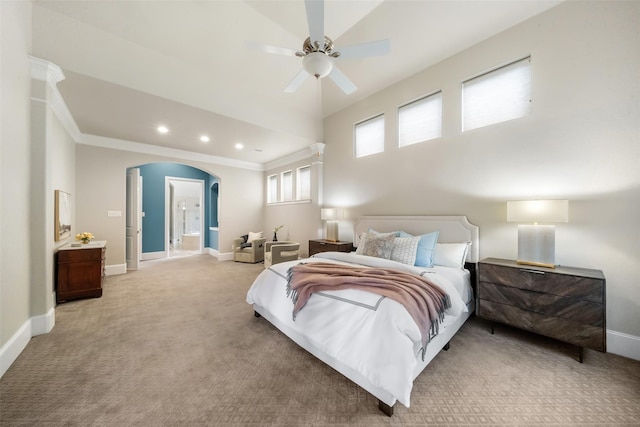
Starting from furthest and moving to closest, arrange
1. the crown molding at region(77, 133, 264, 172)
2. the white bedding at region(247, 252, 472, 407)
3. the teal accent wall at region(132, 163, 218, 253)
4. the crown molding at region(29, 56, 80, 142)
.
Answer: the teal accent wall at region(132, 163, 218, 253)
the crown molding at region(77, 133, 264, 172)
the crown molding at region(29, 56, 80, 142)
the white bedding at region(247, 252, 472, 407)

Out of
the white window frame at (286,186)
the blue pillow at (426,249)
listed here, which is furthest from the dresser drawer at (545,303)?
the white window frame at (286,186)

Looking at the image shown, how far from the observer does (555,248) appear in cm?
240

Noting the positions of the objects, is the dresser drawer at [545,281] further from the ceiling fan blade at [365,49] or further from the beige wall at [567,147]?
the ceiling fan blade at [365,49]

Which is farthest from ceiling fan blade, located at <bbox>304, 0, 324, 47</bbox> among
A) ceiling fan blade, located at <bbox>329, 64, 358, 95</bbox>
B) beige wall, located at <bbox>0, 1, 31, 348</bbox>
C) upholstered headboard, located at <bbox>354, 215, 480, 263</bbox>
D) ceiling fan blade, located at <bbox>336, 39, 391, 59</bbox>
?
upholstered headboard, located at <bbox>354, 215, 480, 263</bbox>

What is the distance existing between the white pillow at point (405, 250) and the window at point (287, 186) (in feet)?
12.2

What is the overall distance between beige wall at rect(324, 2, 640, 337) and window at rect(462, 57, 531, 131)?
10 centimetres

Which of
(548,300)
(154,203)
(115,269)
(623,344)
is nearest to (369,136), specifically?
(548,300)

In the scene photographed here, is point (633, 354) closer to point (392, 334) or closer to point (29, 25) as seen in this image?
point (392, 334)

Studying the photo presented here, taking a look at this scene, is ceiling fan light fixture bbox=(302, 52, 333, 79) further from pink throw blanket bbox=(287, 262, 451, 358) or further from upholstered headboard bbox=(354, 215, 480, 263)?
upholstered headboard bbox=(354, 215, 480, 263)

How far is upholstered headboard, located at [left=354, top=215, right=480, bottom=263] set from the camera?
2.92 m

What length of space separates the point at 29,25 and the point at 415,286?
444cm

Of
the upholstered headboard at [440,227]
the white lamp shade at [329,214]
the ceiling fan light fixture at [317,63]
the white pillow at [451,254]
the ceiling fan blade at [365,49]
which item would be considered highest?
the ceiling fan blade at [365,49]

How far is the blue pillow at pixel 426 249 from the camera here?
278 centimetres

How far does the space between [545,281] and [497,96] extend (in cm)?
220
